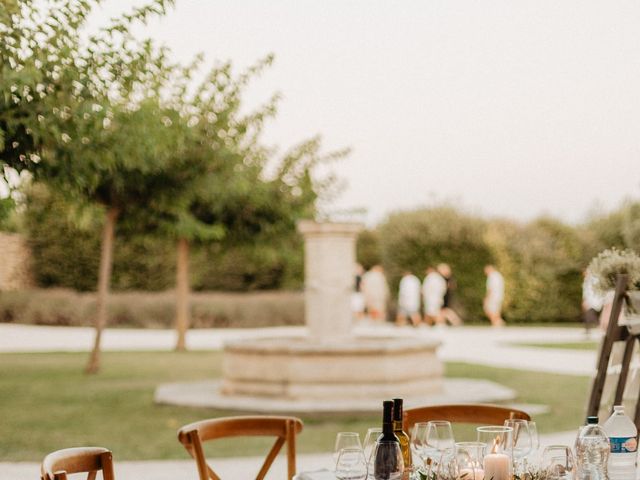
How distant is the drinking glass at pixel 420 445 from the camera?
132 inches

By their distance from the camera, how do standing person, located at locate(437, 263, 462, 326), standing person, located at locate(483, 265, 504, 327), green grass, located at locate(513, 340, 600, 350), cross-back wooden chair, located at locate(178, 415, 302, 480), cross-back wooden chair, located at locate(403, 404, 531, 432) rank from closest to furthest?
cross-back wooden chair, located at locate(178, 415, 302, 480) < cross-back wooden chair, located at locate(403, 404, 531, 432) < green grass, located at locate(513, 340, 600, 350) < standing person, located at locate(483, 265, 504, 327) < standing person, located at locate(437, 263, 462, 326)

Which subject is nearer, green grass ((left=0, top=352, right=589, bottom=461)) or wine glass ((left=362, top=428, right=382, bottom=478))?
wine glass ((left=362, top=428, right=382, bottom=478))

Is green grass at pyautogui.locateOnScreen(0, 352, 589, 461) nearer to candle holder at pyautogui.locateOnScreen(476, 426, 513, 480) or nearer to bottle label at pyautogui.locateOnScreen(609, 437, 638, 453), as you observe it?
bottle label at pyautogui.locateOnScreen(609, 437, 638, 453)

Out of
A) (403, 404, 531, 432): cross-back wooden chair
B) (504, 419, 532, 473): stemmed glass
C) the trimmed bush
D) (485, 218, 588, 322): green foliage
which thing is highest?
(485, 218, 588, 322): green foliage

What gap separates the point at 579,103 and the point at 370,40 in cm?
691

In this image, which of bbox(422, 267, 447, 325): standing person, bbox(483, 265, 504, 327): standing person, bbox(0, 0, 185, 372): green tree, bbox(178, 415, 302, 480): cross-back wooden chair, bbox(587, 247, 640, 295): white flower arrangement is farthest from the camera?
bbox(483, 265, 504, 327): standing person

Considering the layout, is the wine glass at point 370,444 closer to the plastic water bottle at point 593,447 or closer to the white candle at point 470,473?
the white candle at point 470,473

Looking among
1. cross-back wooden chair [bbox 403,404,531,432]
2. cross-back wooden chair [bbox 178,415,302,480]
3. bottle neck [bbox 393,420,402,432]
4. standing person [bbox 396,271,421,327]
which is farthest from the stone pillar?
standing person [bbox 396,271,421,327]

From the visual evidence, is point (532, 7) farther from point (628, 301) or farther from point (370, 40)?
point (628, 301)

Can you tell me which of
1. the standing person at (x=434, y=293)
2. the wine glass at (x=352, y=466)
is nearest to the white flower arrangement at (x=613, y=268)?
the wine glass at (x=352, y=466)

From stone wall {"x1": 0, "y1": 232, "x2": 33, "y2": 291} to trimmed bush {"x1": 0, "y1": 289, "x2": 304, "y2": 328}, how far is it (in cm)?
237

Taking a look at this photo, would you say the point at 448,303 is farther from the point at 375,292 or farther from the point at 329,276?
the point at 329,276

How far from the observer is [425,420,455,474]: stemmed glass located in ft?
10.9

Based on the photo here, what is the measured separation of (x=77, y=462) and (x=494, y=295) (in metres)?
23.2
